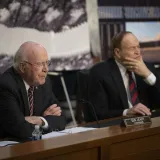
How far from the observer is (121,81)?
2.94 metres

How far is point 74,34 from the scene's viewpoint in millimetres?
4621

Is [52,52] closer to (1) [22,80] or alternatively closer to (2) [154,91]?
(2) [154,91]

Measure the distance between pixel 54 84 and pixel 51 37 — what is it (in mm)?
587

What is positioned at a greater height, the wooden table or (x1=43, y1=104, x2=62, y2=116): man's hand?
the wooden table

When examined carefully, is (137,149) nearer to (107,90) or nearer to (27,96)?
(27,96)

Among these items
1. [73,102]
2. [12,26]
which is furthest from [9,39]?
[73,102]

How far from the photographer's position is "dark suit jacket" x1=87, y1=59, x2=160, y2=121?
9.41ft

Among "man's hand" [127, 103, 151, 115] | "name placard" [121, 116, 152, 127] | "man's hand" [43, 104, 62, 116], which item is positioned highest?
"name placard" [121, 116, 152, 127]

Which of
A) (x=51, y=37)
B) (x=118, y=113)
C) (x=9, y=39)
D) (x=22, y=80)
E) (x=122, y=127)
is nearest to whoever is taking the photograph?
(x=122, y=127)

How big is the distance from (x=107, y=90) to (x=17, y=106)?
90 cm

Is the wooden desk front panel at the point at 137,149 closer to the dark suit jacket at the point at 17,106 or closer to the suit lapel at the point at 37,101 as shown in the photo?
the dark suit jacket at the point at 17,106

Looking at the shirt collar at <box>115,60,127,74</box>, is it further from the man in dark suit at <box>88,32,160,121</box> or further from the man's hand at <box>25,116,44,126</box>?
the man's hand at <box>25,116,44,126</box>

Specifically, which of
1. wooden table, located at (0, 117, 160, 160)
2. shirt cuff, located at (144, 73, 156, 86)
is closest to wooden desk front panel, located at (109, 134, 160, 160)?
wooden table, located at (0, 117, 160, 160)

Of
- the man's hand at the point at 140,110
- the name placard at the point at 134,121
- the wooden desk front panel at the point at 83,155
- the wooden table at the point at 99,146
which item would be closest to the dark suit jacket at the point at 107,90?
the man's hand at the point at 140,110
